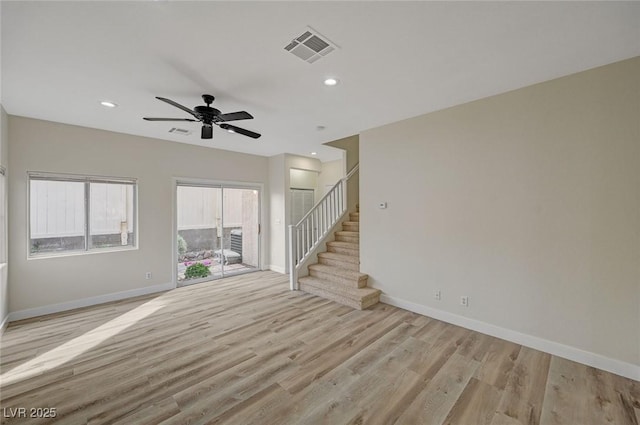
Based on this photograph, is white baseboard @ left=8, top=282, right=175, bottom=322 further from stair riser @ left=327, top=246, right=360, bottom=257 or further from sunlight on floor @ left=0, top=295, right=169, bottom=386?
stair riser @ left=327, top=246, right=360, bottom=257

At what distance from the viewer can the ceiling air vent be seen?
2156 mm

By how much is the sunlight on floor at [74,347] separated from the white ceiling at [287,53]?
9.79ft

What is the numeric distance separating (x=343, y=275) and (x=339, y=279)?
10 cm

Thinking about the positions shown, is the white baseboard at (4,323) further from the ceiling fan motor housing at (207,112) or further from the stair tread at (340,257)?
the stair tread at (340,257)

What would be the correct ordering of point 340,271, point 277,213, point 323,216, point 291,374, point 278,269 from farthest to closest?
1. point 277,213
2. point 278,269
3. point 323,216
4. point 340,271
5. point 291,374

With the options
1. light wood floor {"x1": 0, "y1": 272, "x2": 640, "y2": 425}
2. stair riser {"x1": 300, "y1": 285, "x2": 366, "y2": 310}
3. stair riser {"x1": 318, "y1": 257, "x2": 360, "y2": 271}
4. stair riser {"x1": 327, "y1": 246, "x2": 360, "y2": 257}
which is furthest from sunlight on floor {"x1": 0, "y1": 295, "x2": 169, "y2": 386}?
stair riser {"x1": 327, "y1": 246, "x2": 360, "y2": 257}

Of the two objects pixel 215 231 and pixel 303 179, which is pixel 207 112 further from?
pixel 303 179

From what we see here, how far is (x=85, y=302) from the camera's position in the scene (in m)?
4.34

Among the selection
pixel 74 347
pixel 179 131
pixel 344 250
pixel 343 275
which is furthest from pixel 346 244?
pixel 74 347

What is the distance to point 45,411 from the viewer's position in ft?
6.81

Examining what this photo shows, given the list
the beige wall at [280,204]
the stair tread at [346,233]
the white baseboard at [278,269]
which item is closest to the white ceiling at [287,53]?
the stair tread at [346,233]

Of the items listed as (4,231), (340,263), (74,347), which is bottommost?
(74,347)

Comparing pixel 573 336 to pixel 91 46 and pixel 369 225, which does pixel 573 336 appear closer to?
pixel 369 225

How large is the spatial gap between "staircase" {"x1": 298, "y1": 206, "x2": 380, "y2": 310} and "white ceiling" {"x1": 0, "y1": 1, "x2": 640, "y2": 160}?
9.07 feet
